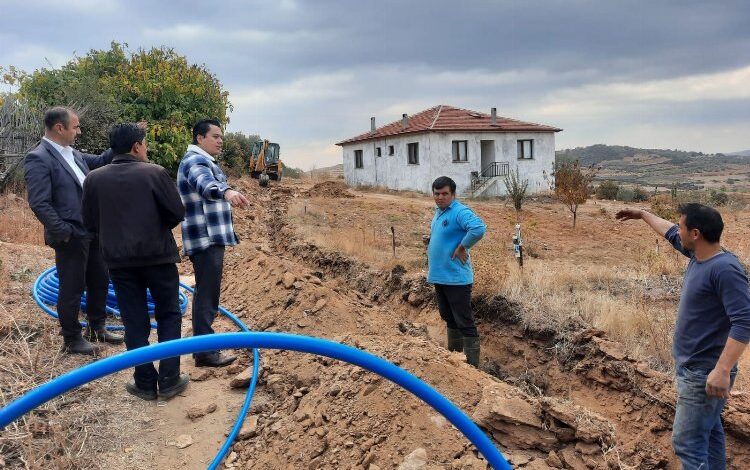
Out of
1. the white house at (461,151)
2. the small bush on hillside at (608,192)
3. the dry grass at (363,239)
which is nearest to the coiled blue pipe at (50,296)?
the dry grass at (363,239)

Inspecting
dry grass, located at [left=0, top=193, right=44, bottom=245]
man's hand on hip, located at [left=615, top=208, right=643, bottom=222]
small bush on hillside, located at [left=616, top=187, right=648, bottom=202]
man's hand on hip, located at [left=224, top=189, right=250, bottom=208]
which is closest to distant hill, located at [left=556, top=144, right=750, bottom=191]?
small bush on hillside, located at [left=616, top=187, right=648, bottom=202]

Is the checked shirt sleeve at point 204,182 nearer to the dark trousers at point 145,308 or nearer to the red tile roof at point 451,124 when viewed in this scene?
the dark trousers at point 145,308

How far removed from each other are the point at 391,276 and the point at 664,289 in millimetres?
4026

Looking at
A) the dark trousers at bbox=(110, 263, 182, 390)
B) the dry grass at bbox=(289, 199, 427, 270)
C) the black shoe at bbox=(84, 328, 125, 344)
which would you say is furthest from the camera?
the dry grass at bbox=(289, 199, 427, 270)

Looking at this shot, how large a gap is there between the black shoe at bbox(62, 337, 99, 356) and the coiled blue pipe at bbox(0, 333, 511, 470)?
8.50 feet

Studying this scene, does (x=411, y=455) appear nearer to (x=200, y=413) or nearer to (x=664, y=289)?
(x=200, y=413)

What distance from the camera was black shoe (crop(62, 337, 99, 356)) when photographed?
412 centimetres

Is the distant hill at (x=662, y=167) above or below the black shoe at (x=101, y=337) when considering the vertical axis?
above

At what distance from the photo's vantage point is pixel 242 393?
12.8ft

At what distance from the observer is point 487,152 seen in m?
28.5

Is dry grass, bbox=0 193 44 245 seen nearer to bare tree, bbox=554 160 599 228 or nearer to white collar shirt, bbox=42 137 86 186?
white collar shirt, bbox=42 137 86 186

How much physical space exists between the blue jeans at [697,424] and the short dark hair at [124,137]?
11.8 feet

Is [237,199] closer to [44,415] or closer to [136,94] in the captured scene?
[44,415]

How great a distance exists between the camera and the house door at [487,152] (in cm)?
2791
